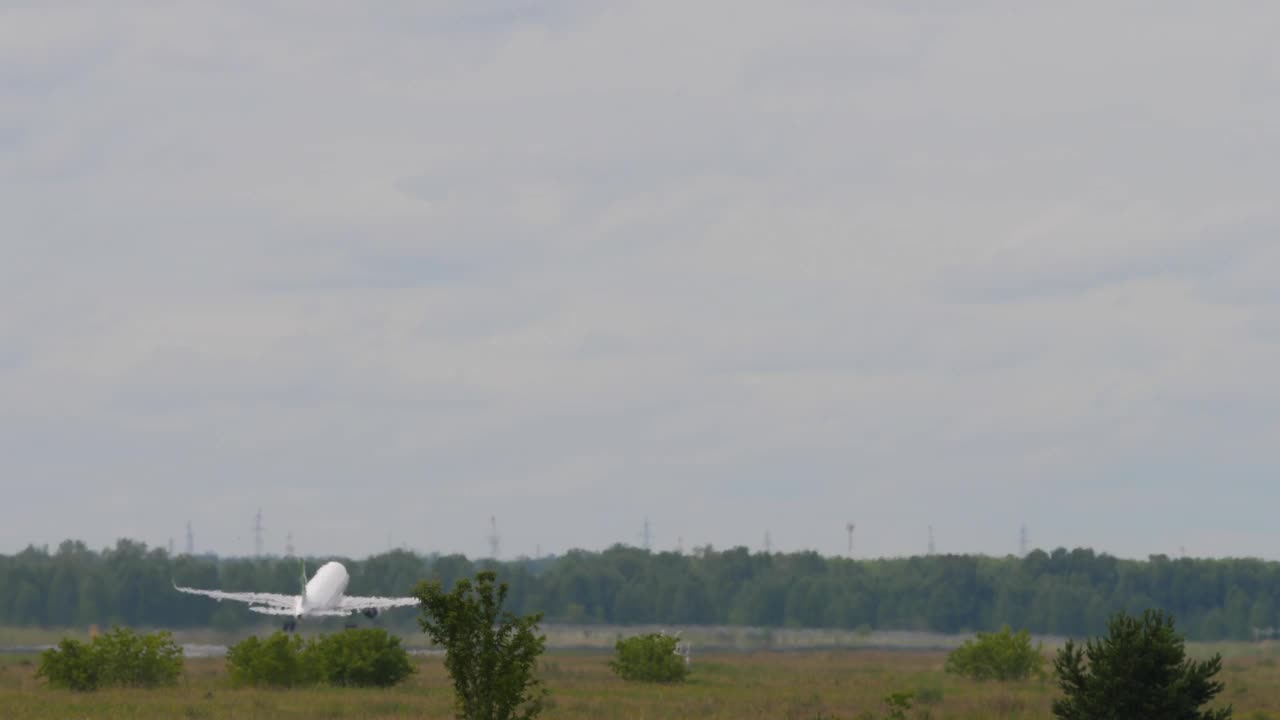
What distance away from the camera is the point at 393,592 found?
168 meters

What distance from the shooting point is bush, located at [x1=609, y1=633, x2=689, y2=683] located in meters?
74.4

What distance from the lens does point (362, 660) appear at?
68250 mm

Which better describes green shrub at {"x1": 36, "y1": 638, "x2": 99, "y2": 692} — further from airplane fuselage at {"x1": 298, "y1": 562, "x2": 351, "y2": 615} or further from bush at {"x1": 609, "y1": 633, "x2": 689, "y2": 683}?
airplane fuselage at {"x1": 298, "y1": 562, "x2": 351, "y2": 615}

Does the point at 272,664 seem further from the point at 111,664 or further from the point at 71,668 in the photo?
the point at 71,668

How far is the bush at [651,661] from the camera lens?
244 feet

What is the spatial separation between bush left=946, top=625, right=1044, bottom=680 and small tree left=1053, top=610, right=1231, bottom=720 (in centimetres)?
4520

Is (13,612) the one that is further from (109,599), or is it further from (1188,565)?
(1188,565)

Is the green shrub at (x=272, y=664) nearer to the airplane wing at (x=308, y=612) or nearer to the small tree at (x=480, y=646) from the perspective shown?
the small tree at (x=480, y=646)

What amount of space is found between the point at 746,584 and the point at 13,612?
75.4 metres

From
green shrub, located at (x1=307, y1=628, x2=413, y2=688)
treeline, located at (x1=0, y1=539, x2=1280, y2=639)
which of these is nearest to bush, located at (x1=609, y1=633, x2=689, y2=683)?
green shrub, located at (x1=307, y1=628, x2=413, y2=688)

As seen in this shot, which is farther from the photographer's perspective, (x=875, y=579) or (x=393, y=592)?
(x=875, y=579)

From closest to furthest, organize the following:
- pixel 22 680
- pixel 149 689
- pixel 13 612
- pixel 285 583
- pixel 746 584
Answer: pixel 149 689
pixel 22 680
pixel 13 612
pixel 285 583
pixel 746 584

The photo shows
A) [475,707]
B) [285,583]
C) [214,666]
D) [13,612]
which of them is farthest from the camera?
[285,583]

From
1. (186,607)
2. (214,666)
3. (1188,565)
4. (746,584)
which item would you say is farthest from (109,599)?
(1188,565)
